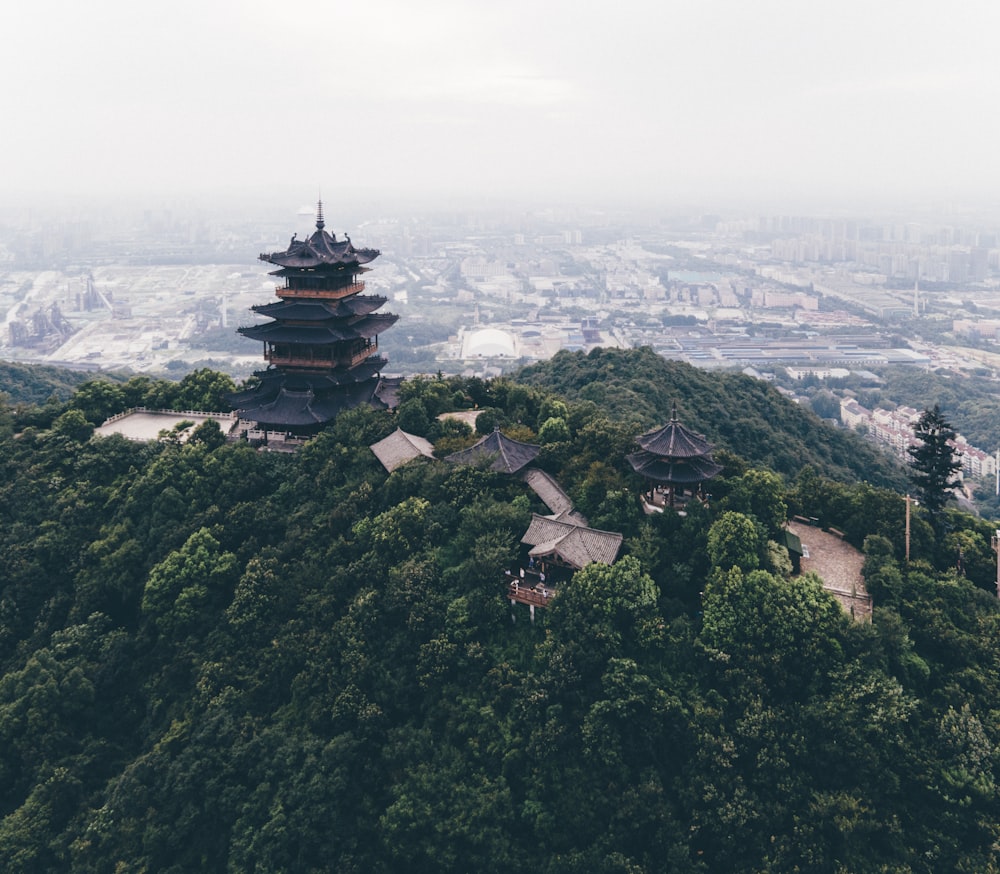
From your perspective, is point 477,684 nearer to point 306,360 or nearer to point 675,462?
point 675,462

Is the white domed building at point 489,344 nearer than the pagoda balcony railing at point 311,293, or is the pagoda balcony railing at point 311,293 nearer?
the pagoda balcony railing at point 311,293

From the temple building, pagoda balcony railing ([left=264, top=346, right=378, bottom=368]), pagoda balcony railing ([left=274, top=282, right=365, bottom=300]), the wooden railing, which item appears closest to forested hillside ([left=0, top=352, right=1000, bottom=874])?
the wooden railing

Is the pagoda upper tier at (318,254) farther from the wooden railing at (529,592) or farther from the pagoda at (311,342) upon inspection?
the wooden railing at (529,592)

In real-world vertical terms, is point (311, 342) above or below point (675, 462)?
above

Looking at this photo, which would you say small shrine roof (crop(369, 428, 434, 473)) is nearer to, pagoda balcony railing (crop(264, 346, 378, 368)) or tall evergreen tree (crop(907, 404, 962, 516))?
pagoda balcony railing (crop(264, 346, 378, 368))

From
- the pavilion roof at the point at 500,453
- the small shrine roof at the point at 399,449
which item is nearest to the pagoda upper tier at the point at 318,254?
the small shrine roof at the point at 399,449

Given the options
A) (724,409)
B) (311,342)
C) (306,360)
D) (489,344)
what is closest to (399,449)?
(311,342)

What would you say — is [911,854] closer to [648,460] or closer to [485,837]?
[485,837]
